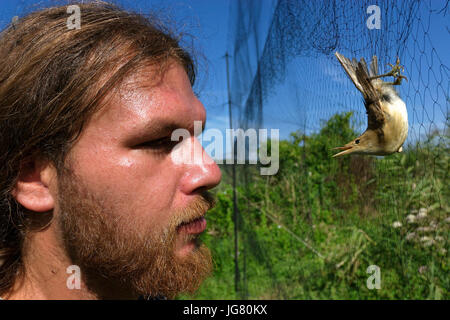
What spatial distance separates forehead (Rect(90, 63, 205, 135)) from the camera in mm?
861

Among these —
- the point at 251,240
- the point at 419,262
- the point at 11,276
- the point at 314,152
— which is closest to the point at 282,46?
the point at 314,152

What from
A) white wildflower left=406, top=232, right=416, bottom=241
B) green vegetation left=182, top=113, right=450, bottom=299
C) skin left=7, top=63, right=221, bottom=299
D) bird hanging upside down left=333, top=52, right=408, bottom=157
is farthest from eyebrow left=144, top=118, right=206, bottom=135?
white wildflower left=406, top=232, right=416, bottom=241

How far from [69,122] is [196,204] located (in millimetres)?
382

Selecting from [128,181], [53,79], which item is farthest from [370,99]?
[53,79]

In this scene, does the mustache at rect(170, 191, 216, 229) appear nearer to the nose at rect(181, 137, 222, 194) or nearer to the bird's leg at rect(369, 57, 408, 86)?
the nose at rect(181, 137, 222, 194)

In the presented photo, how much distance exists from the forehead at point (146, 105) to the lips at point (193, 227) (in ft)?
0.85

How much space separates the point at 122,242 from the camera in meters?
0.87

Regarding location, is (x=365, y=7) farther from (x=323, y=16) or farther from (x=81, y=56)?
(x=81, y=56)

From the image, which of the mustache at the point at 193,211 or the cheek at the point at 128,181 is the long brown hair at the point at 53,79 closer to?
the cheek at the point at 128,181

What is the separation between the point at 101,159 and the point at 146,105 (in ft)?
0.56

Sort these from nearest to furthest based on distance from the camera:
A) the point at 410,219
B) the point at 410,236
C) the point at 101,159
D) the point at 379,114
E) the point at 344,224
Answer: the point at 379,114
the point at 101,159
the point at 410,219
the point at 410,236
the point at 344,224

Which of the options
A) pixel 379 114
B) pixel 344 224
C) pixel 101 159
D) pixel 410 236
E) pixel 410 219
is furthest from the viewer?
pixel 344 224

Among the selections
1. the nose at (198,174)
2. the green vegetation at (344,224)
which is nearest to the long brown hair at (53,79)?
the nose at (198,174)

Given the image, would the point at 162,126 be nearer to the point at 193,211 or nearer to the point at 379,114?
the point at 193,211
